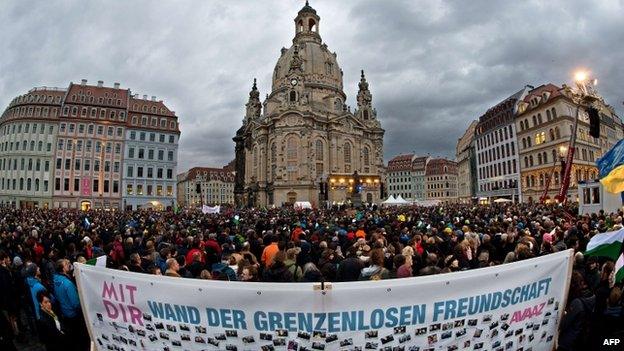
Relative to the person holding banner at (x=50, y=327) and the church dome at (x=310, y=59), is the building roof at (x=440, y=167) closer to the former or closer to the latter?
the church dome at (x=310, y=59)

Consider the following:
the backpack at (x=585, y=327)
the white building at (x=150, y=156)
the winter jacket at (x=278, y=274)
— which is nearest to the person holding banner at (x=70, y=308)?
the winter jacket at (x=278, y=274)

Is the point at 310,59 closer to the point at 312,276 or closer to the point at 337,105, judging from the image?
the point at 337,105

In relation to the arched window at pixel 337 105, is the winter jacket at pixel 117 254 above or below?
below

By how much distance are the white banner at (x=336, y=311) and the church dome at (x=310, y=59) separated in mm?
89928

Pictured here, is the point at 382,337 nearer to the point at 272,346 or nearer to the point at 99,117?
the point at 272,346

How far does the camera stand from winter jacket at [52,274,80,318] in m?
5.58

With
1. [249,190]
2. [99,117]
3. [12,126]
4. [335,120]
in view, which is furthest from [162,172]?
[335,120]

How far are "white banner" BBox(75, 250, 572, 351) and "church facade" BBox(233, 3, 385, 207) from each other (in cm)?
6508

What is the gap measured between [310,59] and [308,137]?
25672 millimetres

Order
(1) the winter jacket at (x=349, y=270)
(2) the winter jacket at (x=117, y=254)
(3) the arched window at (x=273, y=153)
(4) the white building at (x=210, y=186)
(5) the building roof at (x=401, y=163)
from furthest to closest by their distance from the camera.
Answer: (4) the white building at (x=210, y=186) < (5) the building roof at (x=401, y=163) < (3) the arched window at (x=273, y=153) < (2) the winter jacket at (x=117, y=254) < (1) the winter jacket at (x=349, y=270)

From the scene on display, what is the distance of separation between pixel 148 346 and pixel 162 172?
252ft

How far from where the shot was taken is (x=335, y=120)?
279 feet

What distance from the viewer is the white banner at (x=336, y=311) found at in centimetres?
315

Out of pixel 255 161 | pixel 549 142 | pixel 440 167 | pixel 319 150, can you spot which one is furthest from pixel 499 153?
pixel 440 167
